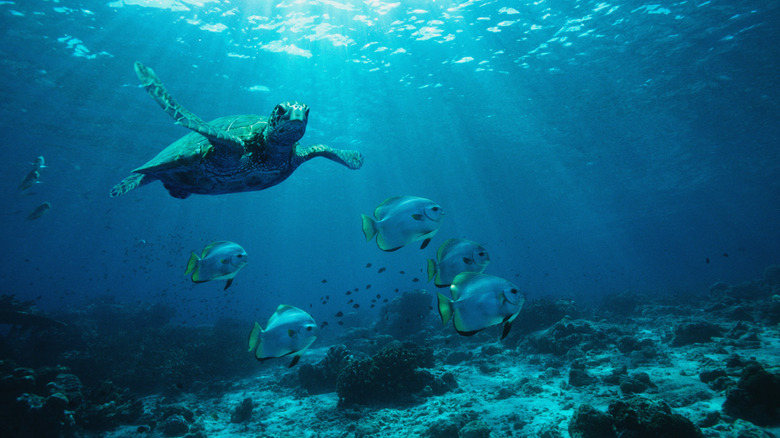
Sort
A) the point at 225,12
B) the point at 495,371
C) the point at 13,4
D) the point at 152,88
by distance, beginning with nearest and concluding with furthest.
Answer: the point at 152,88
the point at 495,371
the point at 13,4
the point at 225,12

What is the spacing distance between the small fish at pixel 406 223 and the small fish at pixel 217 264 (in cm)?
238

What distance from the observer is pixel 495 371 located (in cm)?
957

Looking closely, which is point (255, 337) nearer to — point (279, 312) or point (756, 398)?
point (279, 312)

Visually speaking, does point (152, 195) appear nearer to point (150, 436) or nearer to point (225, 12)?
point (225, 12)

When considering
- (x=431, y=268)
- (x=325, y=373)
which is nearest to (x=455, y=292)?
(x=431, y=268)

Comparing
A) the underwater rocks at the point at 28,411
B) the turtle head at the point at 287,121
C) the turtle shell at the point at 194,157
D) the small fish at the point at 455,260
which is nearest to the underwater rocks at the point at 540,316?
the small fish at the point at 455,260

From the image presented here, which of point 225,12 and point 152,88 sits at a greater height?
point 225,12

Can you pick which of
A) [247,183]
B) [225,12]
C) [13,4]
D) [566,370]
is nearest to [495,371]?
[566,370]

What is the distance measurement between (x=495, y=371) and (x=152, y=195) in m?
42.7

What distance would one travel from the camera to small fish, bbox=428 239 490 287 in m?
3.99

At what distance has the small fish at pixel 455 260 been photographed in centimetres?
399

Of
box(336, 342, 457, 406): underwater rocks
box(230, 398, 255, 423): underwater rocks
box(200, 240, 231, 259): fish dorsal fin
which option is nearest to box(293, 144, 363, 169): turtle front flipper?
box(200, 240, 231, 259): fish dorsal fin

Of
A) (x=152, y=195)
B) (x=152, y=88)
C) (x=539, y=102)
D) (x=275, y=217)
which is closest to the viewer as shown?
(x=152, y=88)

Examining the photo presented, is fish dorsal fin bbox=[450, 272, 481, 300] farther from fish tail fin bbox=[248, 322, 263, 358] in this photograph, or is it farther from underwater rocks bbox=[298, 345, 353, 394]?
underwater rocks bbox=[298, 345, 353, 394]
